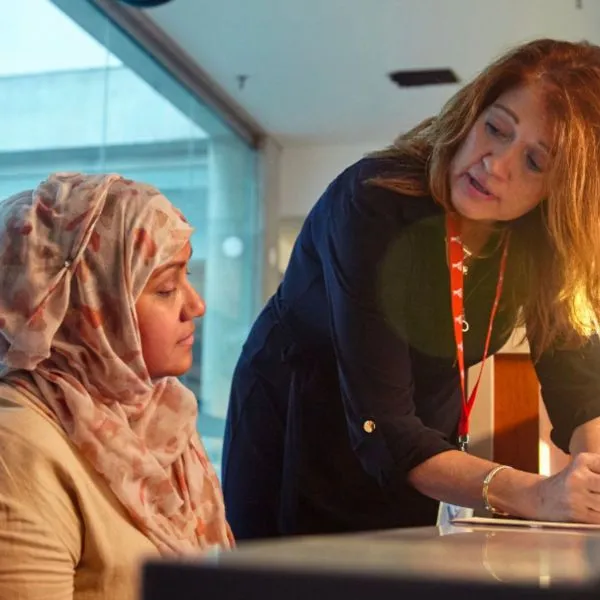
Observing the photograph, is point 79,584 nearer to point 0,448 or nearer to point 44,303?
point 0,448

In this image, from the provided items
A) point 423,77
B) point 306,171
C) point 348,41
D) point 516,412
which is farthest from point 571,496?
point 306,171

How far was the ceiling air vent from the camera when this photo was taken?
4012 mm

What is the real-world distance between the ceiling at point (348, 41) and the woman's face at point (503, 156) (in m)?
2.31

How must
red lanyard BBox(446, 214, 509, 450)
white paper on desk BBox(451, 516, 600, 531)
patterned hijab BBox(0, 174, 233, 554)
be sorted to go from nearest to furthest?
white paper on desk BBox(451, 516, 600, 531)
patterned hijab BBox(0, 174, 233, 554)
red lanyard BBox(446, 214, 509, 450)

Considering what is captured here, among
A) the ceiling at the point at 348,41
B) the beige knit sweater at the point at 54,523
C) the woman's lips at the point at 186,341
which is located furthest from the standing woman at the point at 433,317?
the ceiling at the point at 348,41

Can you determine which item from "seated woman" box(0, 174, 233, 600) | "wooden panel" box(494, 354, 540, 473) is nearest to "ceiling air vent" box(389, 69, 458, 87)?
"wooden panel" box(494, 354, 540, 473)

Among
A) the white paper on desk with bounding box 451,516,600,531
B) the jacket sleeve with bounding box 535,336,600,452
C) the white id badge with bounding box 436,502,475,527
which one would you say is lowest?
the white id badge with bounding box 436,502,475,527

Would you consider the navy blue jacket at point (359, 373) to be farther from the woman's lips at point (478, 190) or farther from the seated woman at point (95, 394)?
the seated woman at point (95, 394)

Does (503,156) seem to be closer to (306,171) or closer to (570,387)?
(570,387)

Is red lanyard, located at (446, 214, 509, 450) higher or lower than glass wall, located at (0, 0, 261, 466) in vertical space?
lower

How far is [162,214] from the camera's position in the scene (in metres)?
1.15

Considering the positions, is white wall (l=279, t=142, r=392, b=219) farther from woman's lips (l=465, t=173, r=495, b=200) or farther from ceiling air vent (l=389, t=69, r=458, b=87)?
woman's lips (l=465, t=173, r=495, b=200)

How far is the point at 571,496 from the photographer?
104 centimetres

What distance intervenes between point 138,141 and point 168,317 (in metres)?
2.75
